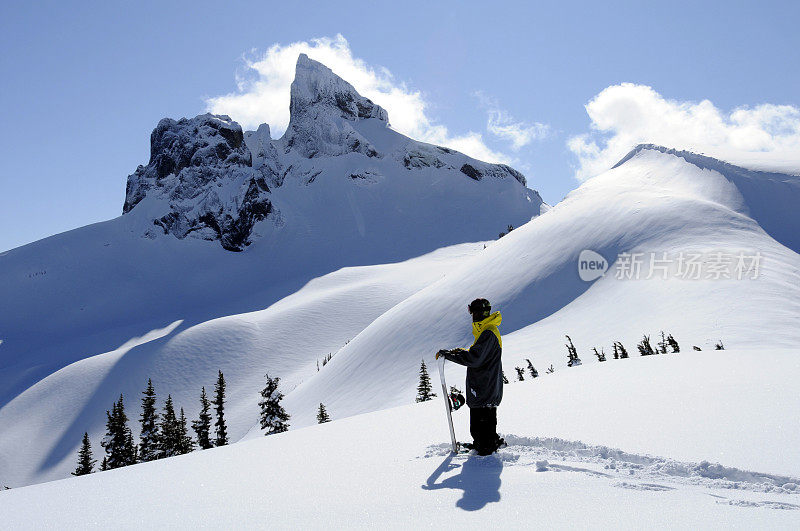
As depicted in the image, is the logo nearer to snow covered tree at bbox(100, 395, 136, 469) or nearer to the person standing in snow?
the person standing in snow

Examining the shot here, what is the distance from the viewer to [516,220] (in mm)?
170375

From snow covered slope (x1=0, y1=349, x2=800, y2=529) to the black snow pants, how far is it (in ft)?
0.85

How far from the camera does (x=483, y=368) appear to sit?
20.2 feet

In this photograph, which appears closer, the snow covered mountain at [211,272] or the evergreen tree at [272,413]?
the evergreen tree at [272,413]

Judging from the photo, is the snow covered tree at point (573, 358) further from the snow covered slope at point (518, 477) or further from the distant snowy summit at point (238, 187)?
the distant snowy summit at point (238, 187)

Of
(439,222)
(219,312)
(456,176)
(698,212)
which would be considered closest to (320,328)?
(219,312)

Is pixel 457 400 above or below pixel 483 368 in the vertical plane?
below

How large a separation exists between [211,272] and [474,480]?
5789 inches

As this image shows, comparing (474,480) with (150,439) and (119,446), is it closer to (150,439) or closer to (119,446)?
(119,446)

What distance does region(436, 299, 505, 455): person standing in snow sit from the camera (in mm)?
5891

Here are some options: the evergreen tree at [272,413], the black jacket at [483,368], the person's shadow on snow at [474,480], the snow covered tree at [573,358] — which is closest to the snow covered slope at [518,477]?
the person's shadow on snow at [474,480]

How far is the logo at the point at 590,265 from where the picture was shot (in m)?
38.4

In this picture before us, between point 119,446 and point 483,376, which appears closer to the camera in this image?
point 483,376

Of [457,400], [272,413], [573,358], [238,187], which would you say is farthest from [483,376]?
[238,187]
